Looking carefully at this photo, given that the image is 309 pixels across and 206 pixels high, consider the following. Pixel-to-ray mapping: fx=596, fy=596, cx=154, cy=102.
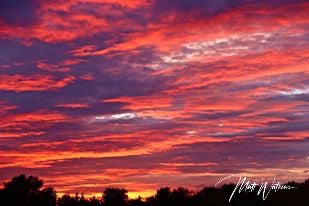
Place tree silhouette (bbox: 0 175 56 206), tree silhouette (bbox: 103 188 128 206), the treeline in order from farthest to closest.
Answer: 1. tree silhouette (bbox: 103 188 128 206)
2. tree silhouette (bbox: 0 175 56 206)
3. the treeline

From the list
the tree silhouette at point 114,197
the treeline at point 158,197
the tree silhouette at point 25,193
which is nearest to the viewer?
the treeline at point 158,197

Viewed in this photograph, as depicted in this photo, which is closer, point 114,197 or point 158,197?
point 158,197

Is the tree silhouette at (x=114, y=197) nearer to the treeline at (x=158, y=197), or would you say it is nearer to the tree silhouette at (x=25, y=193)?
the treeline at (x=158, y=197)

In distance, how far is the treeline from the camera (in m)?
71.3

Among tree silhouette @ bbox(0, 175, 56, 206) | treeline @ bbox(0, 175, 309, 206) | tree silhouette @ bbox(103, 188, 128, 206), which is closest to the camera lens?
treeline @ bbox(0, 175, 309, 206)

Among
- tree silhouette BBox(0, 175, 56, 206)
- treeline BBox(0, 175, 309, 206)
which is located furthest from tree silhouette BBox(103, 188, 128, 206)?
tree silhouette BBox(0, 175, 56, 206)

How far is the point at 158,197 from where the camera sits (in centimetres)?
10456

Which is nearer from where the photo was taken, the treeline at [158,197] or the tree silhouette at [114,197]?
the treeline at [158,197]

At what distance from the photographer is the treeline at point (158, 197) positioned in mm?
71312

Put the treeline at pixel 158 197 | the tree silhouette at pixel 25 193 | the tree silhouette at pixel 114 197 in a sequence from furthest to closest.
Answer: the tree silhouette at pixel 114 197
the tree silhouette at pixel 25 193
the treeline at pixel 158 197

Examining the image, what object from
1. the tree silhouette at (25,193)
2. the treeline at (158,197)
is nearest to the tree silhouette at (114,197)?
the treeline at (158,197)

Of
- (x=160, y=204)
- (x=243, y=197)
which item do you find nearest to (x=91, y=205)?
(x=160, y=204)

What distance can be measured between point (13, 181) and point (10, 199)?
230 inches

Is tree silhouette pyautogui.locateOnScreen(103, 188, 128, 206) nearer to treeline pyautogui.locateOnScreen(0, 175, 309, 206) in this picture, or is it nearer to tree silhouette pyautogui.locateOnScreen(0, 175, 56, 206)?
treeline pyautogui.locateOnScreen(0, 175, 309, 206)
